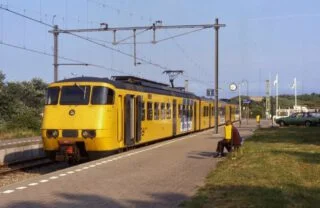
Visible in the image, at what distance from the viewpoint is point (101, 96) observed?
66.5ft

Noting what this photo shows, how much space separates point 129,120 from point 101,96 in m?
2.53

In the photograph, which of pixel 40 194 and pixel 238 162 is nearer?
pixel 40 194

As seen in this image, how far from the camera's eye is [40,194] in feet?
39.2

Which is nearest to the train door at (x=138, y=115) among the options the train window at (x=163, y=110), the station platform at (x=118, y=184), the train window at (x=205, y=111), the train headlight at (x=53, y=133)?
the station platform at (x=118, y=184)

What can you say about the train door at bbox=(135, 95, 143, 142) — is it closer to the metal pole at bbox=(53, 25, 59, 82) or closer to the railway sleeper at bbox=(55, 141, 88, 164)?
the railway sleeper at bbox=(55, 141, 88, 164)

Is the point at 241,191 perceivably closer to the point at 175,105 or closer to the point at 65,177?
the point at 65,177

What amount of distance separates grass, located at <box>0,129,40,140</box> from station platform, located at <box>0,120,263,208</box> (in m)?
18.9

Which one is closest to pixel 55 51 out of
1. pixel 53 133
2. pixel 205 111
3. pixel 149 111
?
pixel 149 111

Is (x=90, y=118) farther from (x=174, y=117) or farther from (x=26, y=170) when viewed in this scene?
(x=174, y=117)

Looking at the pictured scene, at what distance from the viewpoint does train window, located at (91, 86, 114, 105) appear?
20.2 meters

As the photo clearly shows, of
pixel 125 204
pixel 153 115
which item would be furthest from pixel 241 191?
pixel 153 115

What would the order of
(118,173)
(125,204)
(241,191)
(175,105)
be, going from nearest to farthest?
(125,204) → (241,191) → (118,173) → (175,105)

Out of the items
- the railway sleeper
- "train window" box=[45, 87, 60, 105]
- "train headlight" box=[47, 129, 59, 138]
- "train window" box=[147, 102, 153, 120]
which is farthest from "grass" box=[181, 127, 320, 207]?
"train window" box=[147, 102, 153, 120]

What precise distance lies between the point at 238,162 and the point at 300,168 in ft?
6.81
